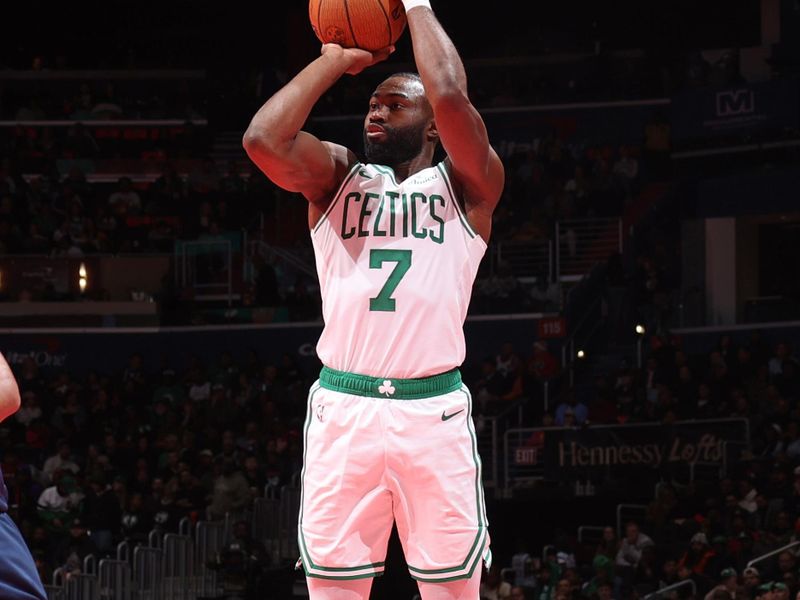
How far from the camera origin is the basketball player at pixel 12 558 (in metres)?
3.81

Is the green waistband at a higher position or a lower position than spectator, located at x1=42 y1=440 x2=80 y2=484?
higher

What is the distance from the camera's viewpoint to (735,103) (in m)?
21.7

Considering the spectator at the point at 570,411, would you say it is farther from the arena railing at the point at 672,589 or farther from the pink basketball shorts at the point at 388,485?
the pink basketball shorts at the point at 388,485

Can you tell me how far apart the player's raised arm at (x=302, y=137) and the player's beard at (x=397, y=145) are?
96 mm

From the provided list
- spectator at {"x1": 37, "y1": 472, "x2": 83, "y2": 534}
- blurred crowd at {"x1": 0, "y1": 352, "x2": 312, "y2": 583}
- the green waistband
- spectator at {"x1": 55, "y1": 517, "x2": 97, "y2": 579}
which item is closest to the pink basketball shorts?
the green waistband

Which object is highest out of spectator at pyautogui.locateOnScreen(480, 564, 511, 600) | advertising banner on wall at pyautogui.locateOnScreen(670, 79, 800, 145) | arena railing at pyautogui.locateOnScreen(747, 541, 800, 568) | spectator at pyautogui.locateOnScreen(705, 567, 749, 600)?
advertising banner on wall at pyautogui.locateOnScreen(670, 79, 800, 145)

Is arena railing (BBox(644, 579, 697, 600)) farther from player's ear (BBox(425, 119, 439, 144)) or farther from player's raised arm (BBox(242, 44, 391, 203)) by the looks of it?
player's raised arm (BBox(242, 44, 391, 203))

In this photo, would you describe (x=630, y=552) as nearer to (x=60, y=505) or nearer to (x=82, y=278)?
(x=60, y=505)

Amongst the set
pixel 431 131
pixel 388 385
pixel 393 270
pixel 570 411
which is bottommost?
pixel 570 411

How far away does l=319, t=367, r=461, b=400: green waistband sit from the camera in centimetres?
459

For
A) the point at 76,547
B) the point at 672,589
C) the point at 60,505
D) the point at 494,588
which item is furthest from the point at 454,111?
the point at 60,505

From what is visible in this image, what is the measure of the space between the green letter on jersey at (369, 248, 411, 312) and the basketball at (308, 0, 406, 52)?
737mm

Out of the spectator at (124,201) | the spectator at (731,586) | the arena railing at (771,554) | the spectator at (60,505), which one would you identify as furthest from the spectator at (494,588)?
the spectator at (124,201)

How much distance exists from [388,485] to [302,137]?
4.02 feet
